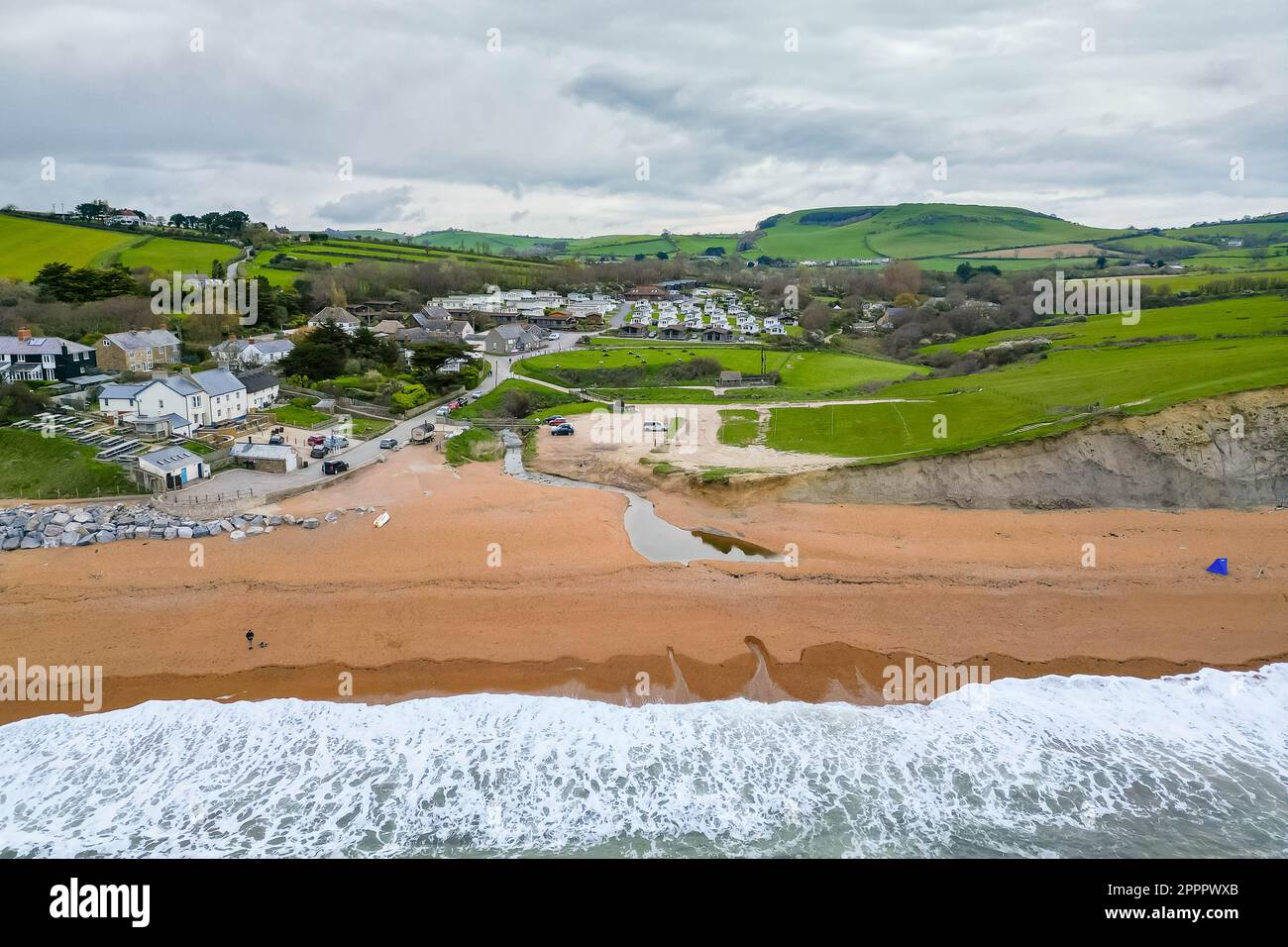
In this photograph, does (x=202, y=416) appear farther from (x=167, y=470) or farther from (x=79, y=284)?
(x=79, y=284)

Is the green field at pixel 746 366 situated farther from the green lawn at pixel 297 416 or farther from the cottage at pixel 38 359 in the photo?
the cottage at pixel 38 359

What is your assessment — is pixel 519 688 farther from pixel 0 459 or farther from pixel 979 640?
pixel 0 459

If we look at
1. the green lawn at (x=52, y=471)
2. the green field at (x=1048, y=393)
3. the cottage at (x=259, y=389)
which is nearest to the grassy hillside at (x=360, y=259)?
the cottage at (x=259, y=389)

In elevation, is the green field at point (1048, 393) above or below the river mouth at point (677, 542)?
above

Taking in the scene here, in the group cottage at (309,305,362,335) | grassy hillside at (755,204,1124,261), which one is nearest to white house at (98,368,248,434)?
cottage at (309,305,362,335)

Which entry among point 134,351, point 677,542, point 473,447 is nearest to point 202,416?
point 134,351

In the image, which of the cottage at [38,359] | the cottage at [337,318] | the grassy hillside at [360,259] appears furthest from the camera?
the grassy hillside at [360,259]
